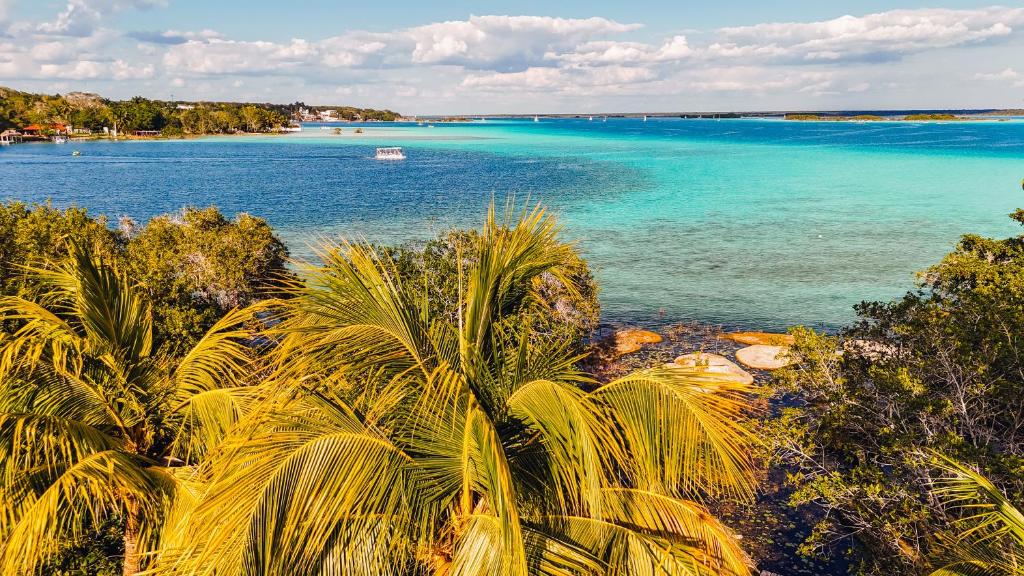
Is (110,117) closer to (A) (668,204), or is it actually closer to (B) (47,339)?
(A) (668,204)

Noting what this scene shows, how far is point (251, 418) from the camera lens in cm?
384

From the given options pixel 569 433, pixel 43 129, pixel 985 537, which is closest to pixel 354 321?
pixel 569 433

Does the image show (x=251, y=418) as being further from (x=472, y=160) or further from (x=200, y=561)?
(x=472, y=160)

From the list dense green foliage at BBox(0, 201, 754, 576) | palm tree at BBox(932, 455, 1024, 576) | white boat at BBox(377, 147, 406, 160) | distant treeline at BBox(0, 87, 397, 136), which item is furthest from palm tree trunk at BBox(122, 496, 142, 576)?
distant treeline at BBox(0, 87, 397, 136)

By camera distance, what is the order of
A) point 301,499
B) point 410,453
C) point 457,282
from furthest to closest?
point 457,282 < point 410,453 < point 301,499

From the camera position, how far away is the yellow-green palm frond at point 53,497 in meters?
4.14

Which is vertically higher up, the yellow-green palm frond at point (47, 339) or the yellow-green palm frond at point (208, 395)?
the yellow-green palm frond at point (47, 339)

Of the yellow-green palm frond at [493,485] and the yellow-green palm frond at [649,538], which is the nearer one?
the yellow-green palm frond at [493,485]

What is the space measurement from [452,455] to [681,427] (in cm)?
158

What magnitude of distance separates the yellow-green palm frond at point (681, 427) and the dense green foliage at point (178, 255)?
1098 cm

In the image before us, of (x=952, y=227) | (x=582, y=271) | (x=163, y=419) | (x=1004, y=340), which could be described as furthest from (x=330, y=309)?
(x=952, y=227)

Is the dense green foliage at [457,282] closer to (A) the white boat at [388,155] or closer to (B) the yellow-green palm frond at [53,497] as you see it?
(B) the yellow-green palm frond at [53,497]

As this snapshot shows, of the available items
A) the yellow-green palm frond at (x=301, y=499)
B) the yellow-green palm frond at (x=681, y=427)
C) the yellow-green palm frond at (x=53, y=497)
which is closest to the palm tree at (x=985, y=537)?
the yellow-green palm frond at (x=681, y=427)

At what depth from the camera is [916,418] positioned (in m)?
8.62
